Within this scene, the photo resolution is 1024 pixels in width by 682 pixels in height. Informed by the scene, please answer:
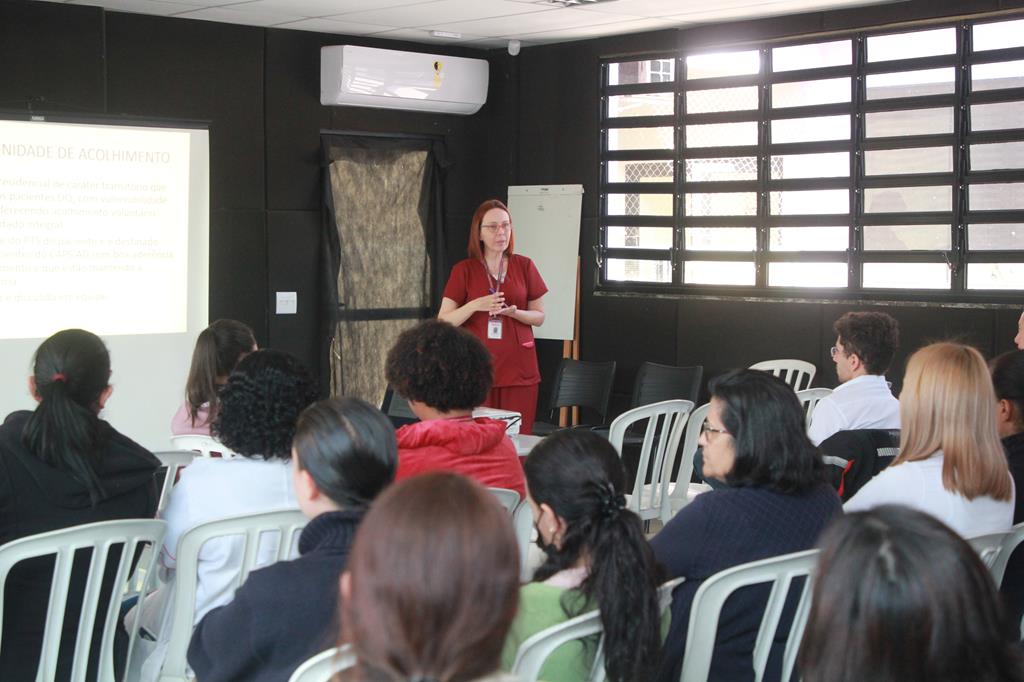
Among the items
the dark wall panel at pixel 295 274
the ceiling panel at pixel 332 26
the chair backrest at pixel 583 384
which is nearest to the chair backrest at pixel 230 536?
the chair backrest at pixel 583 384

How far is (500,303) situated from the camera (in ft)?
19.0

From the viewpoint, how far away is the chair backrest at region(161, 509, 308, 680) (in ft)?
7.72

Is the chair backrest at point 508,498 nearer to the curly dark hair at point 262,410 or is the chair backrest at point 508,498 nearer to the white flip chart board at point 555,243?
the curly dark hair at point 262,410

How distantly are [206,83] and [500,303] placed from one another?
2167 millimetres

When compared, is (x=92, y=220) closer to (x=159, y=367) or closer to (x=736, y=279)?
(x=159, y=367)

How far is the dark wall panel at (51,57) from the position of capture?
558 cm

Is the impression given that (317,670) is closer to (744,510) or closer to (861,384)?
(744,510)

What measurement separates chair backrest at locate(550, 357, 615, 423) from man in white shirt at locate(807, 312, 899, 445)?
2.49m

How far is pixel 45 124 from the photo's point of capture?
5562mm

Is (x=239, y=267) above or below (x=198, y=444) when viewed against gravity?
above

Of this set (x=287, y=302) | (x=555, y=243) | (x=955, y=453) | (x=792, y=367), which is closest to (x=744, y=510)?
(x=955, y=453)

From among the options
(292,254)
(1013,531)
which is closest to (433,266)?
(292,254)

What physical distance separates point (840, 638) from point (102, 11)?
5.65 metres

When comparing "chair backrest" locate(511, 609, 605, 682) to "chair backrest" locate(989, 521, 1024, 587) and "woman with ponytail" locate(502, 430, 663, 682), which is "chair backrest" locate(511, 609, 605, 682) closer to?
"woman with ponytail" locate(502, 430, 663, 682)
